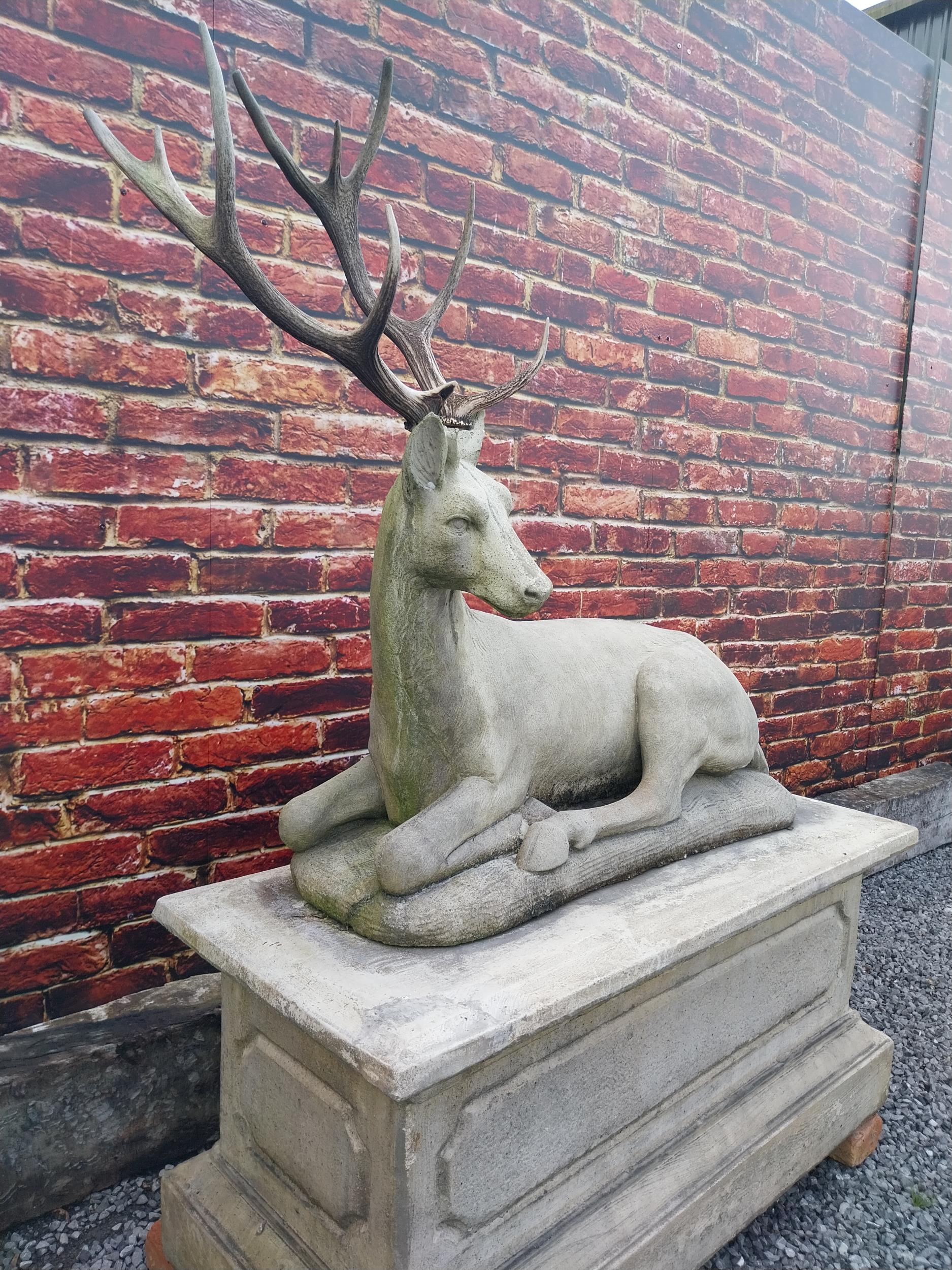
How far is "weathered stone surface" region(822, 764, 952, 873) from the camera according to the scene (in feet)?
11.1

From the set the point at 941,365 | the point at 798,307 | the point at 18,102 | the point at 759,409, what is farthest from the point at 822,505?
the point at 18,102

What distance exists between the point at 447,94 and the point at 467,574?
5.08 feet

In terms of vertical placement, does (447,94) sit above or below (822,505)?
above

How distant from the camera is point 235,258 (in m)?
1.25

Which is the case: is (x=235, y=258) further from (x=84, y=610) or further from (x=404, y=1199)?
(x=404, y=1199)

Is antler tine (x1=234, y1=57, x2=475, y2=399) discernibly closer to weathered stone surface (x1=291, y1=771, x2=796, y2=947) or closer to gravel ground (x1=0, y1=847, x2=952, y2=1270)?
weathered stone surface (x1=291, y1=771, x2=796, y2=947)

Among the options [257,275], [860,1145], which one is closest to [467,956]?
[257,275]

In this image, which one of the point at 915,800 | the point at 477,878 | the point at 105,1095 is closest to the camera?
the point at 477,878

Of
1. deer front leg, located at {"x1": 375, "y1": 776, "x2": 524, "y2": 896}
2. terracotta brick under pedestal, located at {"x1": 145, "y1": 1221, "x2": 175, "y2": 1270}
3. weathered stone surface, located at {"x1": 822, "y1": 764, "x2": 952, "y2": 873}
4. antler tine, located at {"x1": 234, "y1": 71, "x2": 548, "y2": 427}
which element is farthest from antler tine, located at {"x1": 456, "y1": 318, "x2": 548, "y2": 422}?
weathered stone surface, located at {"x1": 822, "y1": 764, "x2": 952, "y2": 873}

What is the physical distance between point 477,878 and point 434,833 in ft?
0.36

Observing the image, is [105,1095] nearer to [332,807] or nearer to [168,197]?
[332,807]

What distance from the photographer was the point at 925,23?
358 centimetres

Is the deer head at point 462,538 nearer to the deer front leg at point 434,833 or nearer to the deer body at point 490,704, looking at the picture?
the deer body at point 490,704

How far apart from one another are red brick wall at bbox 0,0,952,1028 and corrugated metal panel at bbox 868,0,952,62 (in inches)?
17.4
